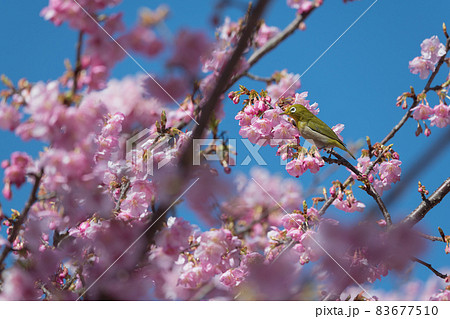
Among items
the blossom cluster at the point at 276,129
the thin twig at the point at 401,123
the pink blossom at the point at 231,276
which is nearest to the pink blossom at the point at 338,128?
the blossom cluster at the point at 276,129

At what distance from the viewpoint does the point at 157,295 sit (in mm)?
2553

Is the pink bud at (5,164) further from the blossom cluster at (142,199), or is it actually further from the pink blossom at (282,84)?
the pink blossom at (282,84)

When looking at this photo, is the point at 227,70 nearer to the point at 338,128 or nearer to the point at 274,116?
the point at 274,116

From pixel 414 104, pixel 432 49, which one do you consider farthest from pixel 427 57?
pixel 414 104

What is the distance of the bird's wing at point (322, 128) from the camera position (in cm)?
234

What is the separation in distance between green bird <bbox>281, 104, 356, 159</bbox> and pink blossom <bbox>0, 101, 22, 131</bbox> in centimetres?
135

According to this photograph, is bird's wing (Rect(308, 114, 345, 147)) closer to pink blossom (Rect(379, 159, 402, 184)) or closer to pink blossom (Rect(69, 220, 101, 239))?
pink blossom (Rect(379, 159, 402, 184))

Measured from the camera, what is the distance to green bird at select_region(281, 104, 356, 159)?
2.35 meters

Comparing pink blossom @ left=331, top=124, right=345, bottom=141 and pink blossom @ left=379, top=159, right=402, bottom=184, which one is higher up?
pink blossom @ left=331, top=124, right=345, bottom=141

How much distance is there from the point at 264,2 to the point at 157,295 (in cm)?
183

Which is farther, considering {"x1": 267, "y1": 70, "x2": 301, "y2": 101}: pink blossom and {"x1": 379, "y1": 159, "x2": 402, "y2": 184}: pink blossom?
{"x1": 267, "y1": 70, "x2": 301, "y2": 101}: pink blossom

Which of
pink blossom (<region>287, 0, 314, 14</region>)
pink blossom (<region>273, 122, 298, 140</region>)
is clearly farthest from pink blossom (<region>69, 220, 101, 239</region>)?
pink blossom (<region>287, 0, 314, 14</region>)

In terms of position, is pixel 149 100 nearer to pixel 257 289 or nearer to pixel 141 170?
pixel 141 170

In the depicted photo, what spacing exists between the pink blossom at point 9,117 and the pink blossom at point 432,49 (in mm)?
2406
